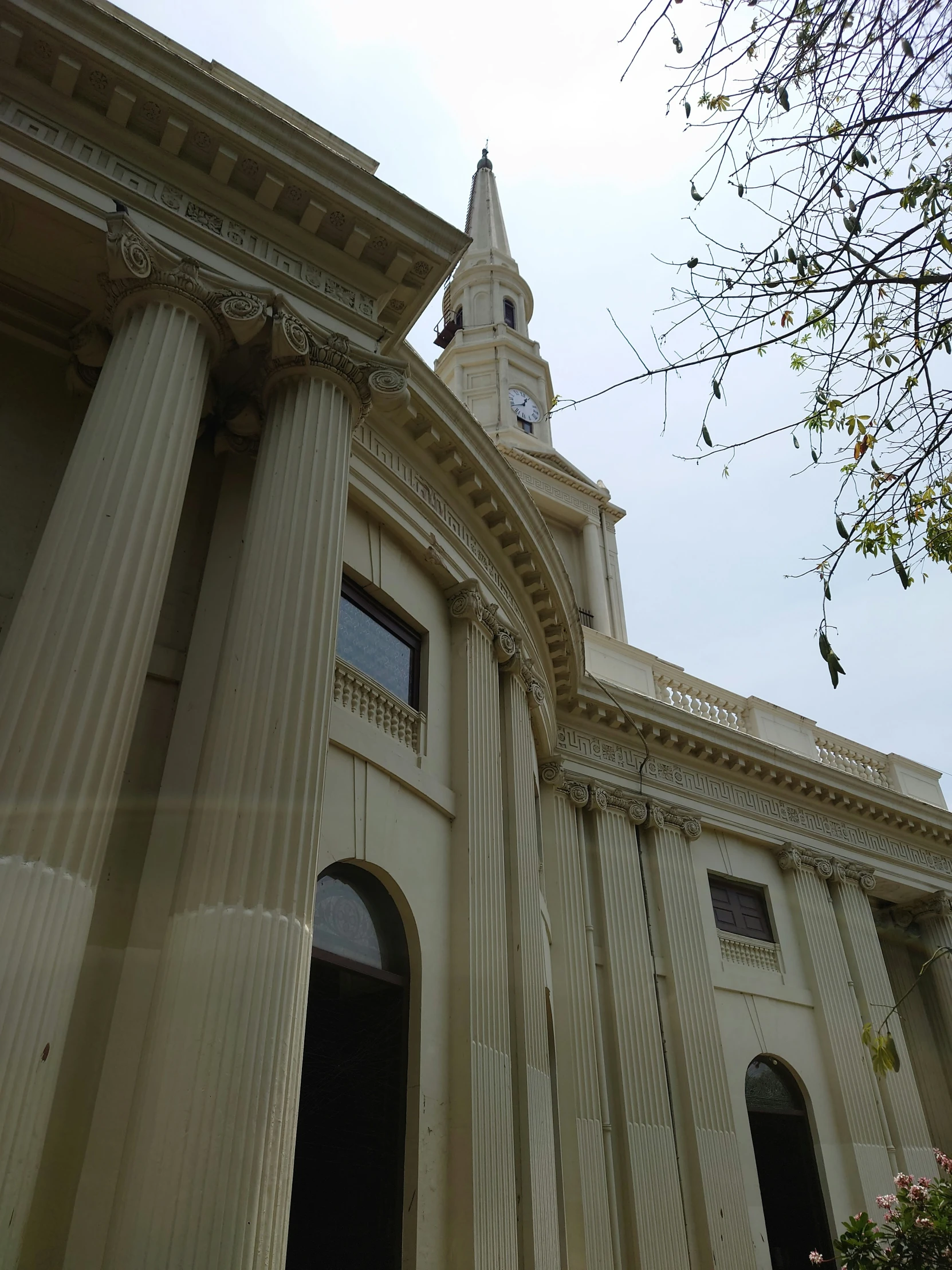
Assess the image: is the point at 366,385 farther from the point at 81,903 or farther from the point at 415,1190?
the point at 415,1190

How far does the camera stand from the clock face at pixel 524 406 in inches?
1008

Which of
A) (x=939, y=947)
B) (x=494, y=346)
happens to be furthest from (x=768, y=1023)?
(x=494, y=346)

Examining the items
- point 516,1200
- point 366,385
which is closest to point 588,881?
point 516,1200

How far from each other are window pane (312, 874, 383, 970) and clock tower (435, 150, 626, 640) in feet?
42.6

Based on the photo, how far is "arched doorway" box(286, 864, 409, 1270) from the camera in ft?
22.3

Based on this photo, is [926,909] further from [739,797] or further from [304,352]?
[304,352]

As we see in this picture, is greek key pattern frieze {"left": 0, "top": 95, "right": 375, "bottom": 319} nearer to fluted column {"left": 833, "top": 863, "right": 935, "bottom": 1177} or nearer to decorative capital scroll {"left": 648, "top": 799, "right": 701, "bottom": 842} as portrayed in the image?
decorative capital scroll {"left": 648, "top": 799, "right": 701, "bottom": 842}

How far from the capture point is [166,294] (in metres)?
6.98

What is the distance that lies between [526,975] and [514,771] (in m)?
2.35

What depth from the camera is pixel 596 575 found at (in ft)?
74.1

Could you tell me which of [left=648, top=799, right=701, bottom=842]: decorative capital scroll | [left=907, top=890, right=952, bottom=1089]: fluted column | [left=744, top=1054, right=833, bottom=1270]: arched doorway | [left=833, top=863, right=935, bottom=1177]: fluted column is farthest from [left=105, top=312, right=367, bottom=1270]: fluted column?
[left=907, top=890, right=952, bottom=1089]: fluted column

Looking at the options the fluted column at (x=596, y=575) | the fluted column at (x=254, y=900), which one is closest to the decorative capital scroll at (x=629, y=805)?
the fluted column at (x=596, y=575)

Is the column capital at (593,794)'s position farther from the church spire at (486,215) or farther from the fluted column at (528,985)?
the church spire at (486,215)

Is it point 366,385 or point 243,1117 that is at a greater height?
point 366,385
